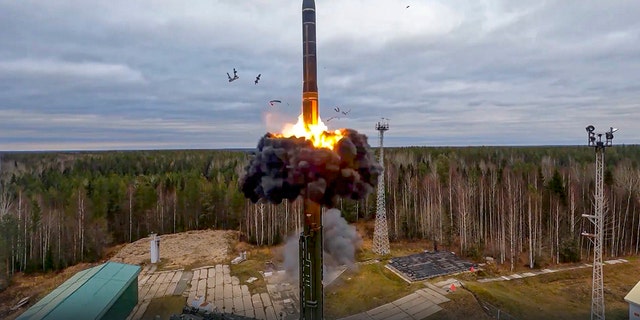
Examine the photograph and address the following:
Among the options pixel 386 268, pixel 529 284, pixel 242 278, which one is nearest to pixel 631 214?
pixel 529 284

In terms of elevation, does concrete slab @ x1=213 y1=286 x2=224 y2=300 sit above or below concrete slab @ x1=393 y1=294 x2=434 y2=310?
below

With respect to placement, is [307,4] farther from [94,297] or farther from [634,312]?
[634,312]

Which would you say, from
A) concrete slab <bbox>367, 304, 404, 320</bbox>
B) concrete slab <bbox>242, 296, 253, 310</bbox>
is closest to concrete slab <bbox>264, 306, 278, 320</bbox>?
concrete slab <bbox>242, 296, 253, 310</bbox>

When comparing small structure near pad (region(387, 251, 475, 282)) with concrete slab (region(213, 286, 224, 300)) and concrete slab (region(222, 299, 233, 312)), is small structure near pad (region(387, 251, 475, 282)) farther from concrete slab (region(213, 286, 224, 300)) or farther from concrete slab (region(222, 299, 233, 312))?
concrete slab (region(213, 286, 224, 300))

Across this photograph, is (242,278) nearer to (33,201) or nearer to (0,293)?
(0,293)

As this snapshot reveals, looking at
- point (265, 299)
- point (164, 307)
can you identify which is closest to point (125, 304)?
point (164, 307)

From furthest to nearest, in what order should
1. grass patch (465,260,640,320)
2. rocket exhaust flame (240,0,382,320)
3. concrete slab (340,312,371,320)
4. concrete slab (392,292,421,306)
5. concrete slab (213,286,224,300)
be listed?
concrete slab (213,286,224,300), concrete slab (392,292,421,306), grass patch (465,260,640,320), concrete slab (340,312,371,320), rocket exhaust flame (240,0,382,320)

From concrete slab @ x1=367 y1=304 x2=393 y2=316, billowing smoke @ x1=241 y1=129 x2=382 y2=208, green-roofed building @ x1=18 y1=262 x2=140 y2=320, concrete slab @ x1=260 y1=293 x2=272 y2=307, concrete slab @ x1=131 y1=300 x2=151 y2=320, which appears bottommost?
concrete slab @ x1=131 y1=300 x2=151 y2=320

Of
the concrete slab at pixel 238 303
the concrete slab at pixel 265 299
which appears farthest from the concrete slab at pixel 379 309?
the concrete slab at pixel 238 303
